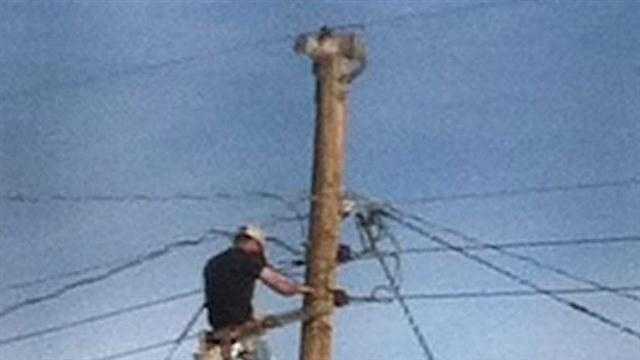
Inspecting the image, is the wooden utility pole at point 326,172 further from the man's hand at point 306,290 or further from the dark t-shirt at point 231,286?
the dark t-shirt at point 231,286

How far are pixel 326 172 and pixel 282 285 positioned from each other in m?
0.97

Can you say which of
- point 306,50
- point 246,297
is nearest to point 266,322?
point 246,297

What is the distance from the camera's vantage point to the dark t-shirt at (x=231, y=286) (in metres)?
14.7

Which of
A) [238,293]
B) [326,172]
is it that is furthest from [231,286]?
[326,172]

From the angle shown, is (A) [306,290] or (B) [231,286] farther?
(B) [231,286]

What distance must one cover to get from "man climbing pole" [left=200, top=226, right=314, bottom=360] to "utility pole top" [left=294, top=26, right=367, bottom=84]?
1.52m

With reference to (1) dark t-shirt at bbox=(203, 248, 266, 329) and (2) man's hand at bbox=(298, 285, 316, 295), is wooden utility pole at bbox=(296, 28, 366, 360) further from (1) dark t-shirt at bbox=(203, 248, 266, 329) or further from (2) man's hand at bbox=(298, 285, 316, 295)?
(1) dark t-shirt at bbox=(203, 248, 266, 329)

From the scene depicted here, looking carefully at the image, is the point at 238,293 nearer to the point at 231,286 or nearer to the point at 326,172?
the point at 231,286

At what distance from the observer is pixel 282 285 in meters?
14.6

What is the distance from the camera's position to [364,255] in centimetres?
1523

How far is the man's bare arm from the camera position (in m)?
14.5

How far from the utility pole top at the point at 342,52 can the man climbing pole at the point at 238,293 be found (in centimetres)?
152

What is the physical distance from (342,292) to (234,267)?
911 millimetres

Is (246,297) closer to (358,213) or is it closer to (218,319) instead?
(218,319)
